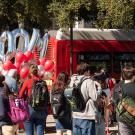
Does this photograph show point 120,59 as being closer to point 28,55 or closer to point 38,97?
point 28,55

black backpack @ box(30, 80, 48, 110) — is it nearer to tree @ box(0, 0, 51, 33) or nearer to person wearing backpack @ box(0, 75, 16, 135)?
person wearing backpack @ box(0, 75, 16, 135)

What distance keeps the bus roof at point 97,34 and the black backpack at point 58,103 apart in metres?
8.01

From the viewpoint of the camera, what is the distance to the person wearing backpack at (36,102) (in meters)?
9.44

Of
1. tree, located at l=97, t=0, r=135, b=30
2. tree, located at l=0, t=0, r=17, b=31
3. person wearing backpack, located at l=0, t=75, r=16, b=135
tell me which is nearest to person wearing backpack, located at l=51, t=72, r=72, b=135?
person wearing backpack, located at l=0, t=75, r=16, b=135

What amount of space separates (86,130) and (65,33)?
963cm

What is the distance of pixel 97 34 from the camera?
18047 mm

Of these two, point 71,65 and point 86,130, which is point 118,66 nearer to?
point 71,65

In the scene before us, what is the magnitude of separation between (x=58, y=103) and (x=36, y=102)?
1.28 feet

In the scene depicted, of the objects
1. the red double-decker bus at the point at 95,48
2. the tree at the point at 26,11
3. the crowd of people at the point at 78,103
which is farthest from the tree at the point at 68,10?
the crowd of people at the point at 78,103

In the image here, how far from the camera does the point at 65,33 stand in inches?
693

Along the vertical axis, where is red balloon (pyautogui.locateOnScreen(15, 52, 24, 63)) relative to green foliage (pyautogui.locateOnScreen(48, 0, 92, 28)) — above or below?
below

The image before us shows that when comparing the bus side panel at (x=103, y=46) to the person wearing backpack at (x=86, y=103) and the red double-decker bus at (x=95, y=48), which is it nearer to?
the red double-decker bus at (x=95, y=48)

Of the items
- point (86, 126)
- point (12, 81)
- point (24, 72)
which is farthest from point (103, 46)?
point (86, 126)

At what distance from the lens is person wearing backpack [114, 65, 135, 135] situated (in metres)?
7.35
